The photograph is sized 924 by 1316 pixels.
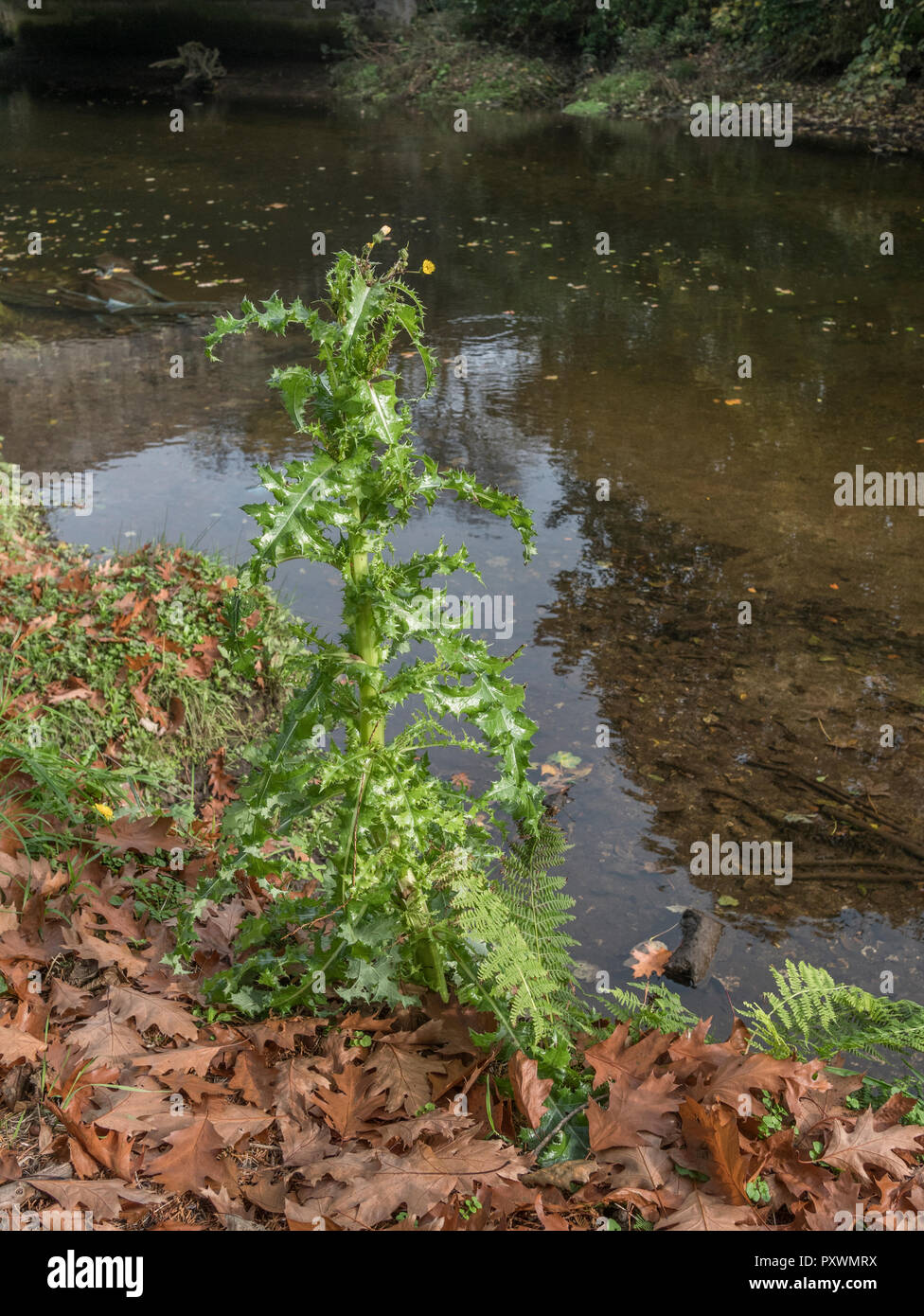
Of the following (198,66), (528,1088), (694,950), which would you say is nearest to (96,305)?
(694,950)

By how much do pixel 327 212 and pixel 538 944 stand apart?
43.4 feet

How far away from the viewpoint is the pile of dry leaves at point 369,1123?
2.06 meters

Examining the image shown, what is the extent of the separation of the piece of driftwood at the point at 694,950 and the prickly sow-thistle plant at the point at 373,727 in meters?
1.00

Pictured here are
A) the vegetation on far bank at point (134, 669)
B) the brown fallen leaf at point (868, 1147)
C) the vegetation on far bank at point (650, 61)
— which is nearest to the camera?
the brown fallen leaf at point (868, 1147)

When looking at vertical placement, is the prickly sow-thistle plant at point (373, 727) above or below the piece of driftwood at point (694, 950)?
above

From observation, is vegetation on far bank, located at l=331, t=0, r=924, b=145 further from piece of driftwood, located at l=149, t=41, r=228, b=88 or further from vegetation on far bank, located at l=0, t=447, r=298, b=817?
vegetation on far bank, located at l=0, t=447, r=298, b=817

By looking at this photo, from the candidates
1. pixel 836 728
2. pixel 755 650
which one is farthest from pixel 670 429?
pixel 836 728

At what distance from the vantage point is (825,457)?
6988 mm

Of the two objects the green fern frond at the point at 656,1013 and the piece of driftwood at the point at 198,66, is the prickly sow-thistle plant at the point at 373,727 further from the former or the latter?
the piece of driftwood at the point at 198,66

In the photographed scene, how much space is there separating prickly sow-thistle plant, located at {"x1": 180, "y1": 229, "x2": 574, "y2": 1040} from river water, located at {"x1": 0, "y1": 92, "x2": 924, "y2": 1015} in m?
1.28

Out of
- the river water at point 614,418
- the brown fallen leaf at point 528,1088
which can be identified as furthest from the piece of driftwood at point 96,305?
the brown fallen leaf at point 528,1088

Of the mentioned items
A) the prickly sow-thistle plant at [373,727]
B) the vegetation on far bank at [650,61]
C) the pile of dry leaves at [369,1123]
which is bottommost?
the pile of dry leaves at [369,1123]

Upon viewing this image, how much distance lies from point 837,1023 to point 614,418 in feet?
18.3
